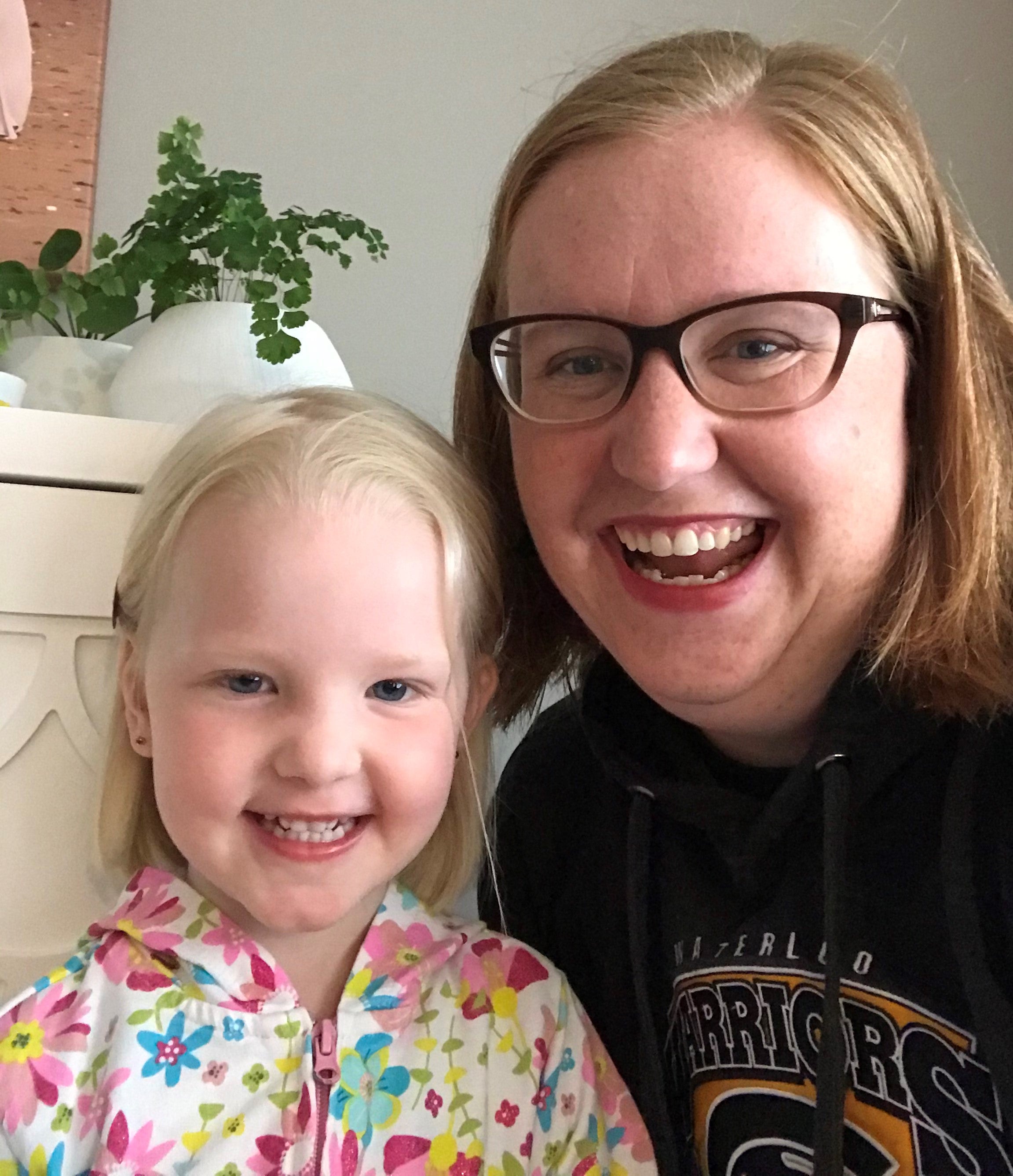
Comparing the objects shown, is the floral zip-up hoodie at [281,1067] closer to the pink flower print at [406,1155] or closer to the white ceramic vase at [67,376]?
the pink flower print at [406,1155]

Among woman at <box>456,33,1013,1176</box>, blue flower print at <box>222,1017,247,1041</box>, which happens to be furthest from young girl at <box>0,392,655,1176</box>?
woman at <box>456,33,1013,1176</box>

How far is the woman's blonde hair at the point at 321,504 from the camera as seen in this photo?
0.89 m

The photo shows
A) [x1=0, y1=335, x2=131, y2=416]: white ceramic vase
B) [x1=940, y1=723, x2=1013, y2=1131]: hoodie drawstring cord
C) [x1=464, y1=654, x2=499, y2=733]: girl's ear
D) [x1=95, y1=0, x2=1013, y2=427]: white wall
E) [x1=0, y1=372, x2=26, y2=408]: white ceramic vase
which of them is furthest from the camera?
[x1=95, y1=0, x2=1013, y2=427]: white wall

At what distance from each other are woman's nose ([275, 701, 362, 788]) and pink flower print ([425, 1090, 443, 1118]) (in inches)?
10.5

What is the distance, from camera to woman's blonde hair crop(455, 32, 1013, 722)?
0.80 metres

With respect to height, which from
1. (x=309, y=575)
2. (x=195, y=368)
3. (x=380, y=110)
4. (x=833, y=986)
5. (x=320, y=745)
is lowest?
(x=833, y=986)

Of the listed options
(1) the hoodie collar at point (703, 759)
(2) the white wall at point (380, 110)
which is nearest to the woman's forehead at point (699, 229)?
(1) the hoodie collar at point (703, 759)

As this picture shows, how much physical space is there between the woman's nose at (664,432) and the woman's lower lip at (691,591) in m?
0.08

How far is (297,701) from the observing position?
0.82 m

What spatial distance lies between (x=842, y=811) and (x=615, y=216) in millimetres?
479

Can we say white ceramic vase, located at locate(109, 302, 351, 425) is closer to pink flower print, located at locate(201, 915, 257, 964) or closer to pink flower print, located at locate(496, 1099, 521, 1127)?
pink flower print, located at locate(201, 915, 257, 964)

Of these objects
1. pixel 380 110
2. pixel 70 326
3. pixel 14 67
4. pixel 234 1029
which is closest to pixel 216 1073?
pixel 234 1029

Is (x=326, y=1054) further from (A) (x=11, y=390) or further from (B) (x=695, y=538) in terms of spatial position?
(A) (x=11, y=390)

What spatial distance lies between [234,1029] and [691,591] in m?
0.50
